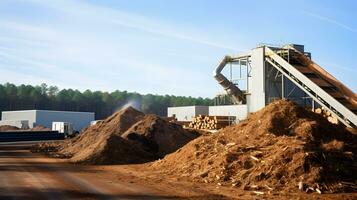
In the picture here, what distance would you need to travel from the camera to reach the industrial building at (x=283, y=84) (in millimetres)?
34188

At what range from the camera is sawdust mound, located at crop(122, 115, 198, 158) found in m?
34.8

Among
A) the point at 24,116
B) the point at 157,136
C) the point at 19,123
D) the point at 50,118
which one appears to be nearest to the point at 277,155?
the point at 157,136

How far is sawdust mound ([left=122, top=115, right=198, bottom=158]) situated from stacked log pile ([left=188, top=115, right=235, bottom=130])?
7.04m

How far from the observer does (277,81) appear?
44.4 metres

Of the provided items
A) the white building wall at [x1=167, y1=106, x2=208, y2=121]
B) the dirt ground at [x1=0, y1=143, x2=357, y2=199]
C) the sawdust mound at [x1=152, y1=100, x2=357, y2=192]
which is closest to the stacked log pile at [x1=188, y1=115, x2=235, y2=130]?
the white building wall at [x1=167, y1=106, x2=208, y2=121]

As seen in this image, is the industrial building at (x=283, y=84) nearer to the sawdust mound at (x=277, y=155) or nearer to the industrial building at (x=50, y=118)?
the sawdust mound at (x=277, y=155)

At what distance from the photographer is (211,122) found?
46.4 metres

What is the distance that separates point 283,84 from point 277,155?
2644cm

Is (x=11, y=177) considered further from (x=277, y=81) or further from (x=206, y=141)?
(x=277, y=81)

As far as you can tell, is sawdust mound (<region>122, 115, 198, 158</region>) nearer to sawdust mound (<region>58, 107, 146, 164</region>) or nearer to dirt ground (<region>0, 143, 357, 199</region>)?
sawdust mound (<region>58, 107, 146, 164</region>)

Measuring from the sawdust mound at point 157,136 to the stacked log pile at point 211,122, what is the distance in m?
7.04

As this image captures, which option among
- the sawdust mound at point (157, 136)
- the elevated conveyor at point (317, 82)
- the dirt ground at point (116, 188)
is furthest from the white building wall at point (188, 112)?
the dirt ground at point (116, 188)

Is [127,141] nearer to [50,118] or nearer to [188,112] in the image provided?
[188,112]

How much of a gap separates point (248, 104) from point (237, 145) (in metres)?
27.1
